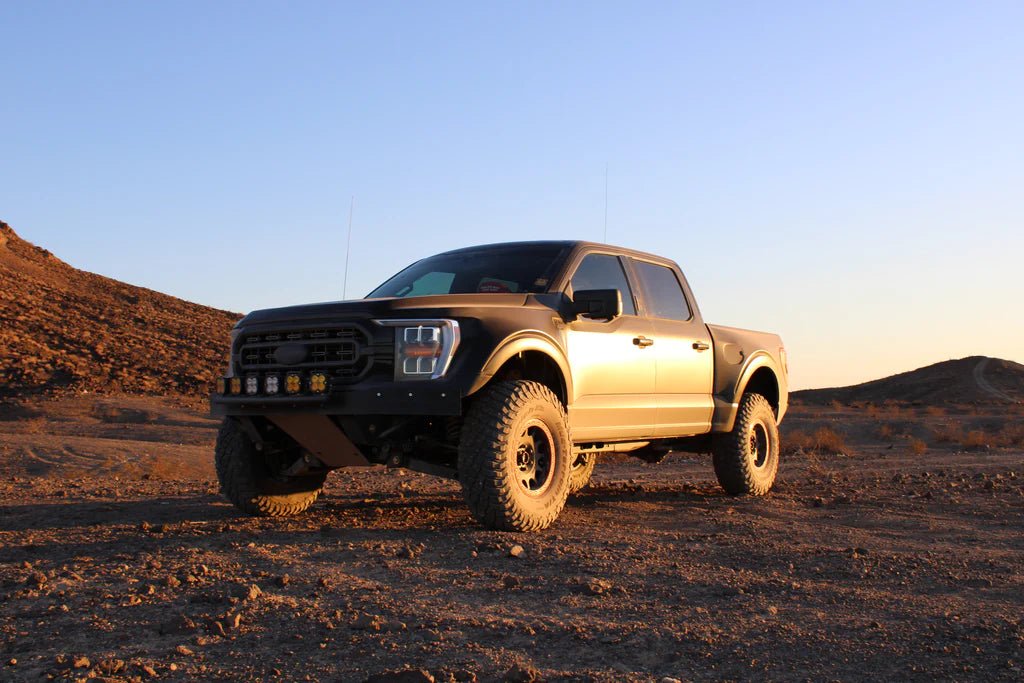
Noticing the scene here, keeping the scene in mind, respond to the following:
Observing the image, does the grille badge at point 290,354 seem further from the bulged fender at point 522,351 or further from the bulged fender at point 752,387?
the bulged fender at point 752,387

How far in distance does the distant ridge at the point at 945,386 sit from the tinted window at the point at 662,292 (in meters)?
48.3

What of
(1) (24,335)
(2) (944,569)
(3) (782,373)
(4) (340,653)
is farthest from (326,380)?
(1) (24,335)

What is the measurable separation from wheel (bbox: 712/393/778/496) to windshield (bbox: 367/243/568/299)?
9.21ft

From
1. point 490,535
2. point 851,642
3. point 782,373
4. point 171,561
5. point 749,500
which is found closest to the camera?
point 851,642

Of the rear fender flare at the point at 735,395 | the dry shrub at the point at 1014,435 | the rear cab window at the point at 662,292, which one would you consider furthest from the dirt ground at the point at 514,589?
the dry shrub at the point at 1014,435

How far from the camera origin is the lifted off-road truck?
584cm

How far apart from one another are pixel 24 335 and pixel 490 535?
2776 cm

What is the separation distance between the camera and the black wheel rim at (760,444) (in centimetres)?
932

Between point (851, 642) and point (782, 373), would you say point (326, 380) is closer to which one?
point (851, 642)

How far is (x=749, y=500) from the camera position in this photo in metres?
8.48

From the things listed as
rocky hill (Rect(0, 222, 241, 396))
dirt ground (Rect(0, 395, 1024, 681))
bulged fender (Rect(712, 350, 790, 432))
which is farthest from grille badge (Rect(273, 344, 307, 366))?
rocky hill (Rect(0, 222, 241, 396))

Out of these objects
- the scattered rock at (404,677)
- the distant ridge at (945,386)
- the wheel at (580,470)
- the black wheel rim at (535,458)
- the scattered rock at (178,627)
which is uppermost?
the distant ridge at (945,386)

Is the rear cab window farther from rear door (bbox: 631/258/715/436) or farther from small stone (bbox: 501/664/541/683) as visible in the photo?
small stone (bbox: 501/664/541/683)

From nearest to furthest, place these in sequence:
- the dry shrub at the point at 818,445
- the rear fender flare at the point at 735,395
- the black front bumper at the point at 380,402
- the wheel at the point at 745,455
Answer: the black front bumper at the point at 380,402, the rear fender flare at the point at 735,395, the wheel at the point at 745,455, the dry shrub at the point at 818,445
